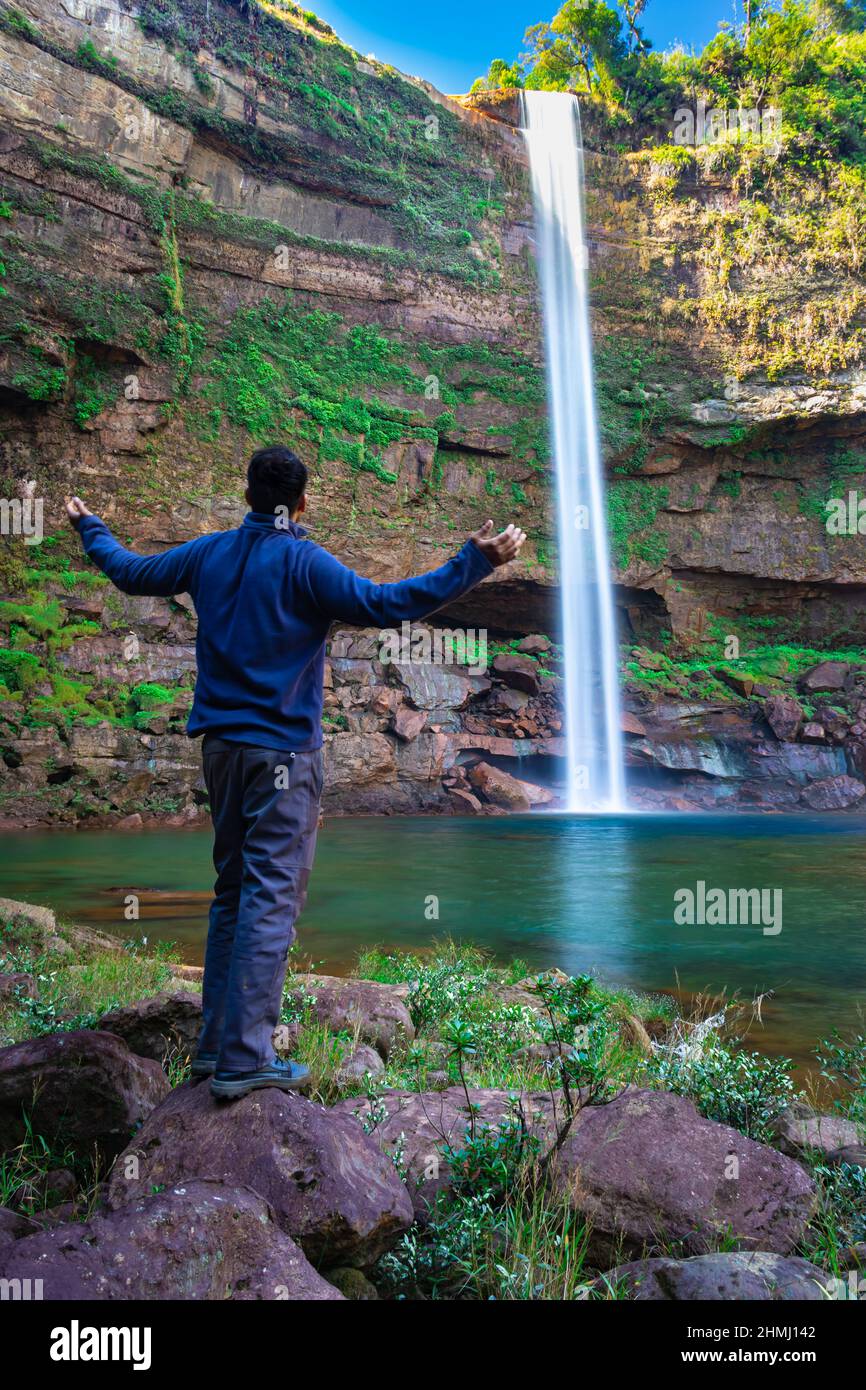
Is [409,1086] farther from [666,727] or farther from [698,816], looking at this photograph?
[666,727]

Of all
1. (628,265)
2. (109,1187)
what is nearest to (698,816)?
(628,265)

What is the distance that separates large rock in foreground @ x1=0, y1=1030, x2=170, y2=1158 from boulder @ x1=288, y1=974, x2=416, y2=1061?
1.51 m

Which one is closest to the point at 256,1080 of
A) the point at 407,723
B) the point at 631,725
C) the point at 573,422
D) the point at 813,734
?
the point at 407,723

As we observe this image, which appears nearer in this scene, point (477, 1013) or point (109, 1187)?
point (109, 1187)

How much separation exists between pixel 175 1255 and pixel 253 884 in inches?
41.5

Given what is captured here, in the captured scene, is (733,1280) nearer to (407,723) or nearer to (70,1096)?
(70,1096)

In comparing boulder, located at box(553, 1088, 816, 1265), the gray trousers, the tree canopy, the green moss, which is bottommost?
boulder, located at box(553, 1088, 816, 1265)

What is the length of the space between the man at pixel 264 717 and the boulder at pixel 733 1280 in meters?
1.16

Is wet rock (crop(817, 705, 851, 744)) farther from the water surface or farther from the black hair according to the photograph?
the black hair

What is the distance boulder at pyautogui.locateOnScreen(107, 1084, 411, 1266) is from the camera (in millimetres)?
2023

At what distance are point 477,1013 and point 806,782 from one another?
24373mm

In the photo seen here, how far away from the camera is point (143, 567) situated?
3.08m

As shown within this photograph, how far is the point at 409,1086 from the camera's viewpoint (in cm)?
353

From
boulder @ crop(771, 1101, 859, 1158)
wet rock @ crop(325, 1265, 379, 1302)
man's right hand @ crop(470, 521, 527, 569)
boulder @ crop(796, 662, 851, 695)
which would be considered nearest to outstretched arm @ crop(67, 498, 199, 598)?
man's right hand @ crop(470, 521, 527, 569)
